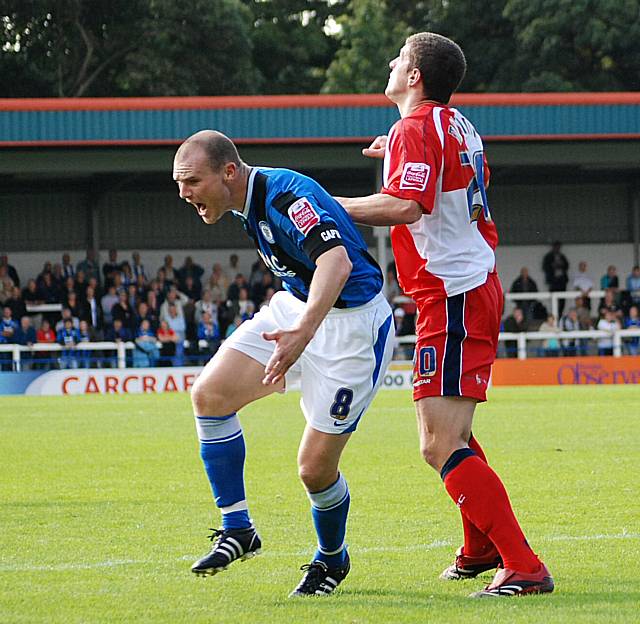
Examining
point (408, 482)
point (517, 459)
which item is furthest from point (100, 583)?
point (517, 459)

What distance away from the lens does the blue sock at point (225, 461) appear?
204 inches

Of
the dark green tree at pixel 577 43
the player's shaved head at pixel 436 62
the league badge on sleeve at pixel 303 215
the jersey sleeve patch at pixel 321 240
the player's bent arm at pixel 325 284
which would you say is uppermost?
the dark green tree at pixel 577 43

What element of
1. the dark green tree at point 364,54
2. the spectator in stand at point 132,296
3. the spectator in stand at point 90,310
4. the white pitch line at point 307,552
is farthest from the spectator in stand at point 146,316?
the dark green tree at point 364,54

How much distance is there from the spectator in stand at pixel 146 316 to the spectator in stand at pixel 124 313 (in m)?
0.13

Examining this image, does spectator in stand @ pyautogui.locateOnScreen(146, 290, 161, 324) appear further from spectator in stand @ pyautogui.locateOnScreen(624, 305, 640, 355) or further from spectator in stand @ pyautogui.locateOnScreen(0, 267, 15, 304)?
spectator in stand @ pyautogui.locateOnScreen(624, 305, 640, 355)

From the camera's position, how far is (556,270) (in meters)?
31.8

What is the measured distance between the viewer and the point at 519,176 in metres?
34.7

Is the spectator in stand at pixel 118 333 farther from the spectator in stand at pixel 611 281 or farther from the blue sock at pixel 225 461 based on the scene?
the blue sock at pixel 225 461

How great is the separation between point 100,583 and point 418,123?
7.41 ft

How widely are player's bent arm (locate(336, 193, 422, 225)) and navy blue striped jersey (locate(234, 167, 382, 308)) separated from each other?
126 mm

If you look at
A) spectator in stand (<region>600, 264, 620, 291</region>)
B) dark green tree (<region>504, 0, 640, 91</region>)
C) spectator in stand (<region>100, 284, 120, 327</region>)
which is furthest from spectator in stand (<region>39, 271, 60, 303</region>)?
dark green tree (<region>504, 0, 640, 91</region>)

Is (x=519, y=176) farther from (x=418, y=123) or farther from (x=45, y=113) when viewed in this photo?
(x=418, y=123)

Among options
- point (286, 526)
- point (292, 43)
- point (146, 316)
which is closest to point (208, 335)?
point (146, 316)

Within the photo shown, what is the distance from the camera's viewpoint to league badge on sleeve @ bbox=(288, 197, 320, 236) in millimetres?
4820
